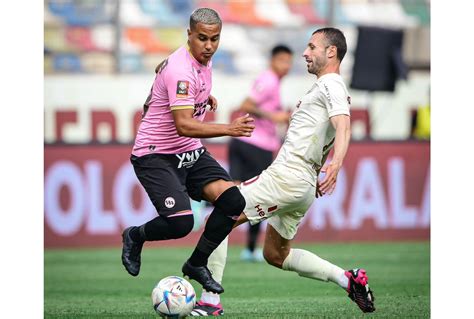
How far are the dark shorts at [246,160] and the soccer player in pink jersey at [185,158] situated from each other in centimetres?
506

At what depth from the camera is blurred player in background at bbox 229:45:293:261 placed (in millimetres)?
12859

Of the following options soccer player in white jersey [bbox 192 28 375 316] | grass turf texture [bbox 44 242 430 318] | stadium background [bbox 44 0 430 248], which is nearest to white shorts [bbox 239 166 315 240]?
soccer player in white jersey [bbox 192 28 375 316]

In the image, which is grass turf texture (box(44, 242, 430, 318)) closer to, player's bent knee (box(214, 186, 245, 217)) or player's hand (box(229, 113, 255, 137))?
player's bent knee (box(214, 186, 245, 217))

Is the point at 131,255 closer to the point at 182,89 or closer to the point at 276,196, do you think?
the point at 276,196

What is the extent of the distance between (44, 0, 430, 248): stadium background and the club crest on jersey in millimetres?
6845

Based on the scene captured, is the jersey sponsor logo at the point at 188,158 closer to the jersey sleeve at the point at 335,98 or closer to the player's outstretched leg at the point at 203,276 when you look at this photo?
the player's outstretched leg at the point at 203,276

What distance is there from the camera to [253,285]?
32.3 feet

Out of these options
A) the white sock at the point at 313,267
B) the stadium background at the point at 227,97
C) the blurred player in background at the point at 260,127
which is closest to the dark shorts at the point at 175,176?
the white sock at the point at 313,267

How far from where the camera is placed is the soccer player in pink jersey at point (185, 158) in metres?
7.13

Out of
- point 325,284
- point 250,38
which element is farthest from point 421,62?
point 325,284

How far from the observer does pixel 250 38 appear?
60.6 feet

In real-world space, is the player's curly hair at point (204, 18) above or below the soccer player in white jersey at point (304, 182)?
above

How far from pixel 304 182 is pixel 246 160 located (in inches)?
214

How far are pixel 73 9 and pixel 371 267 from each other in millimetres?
8589
